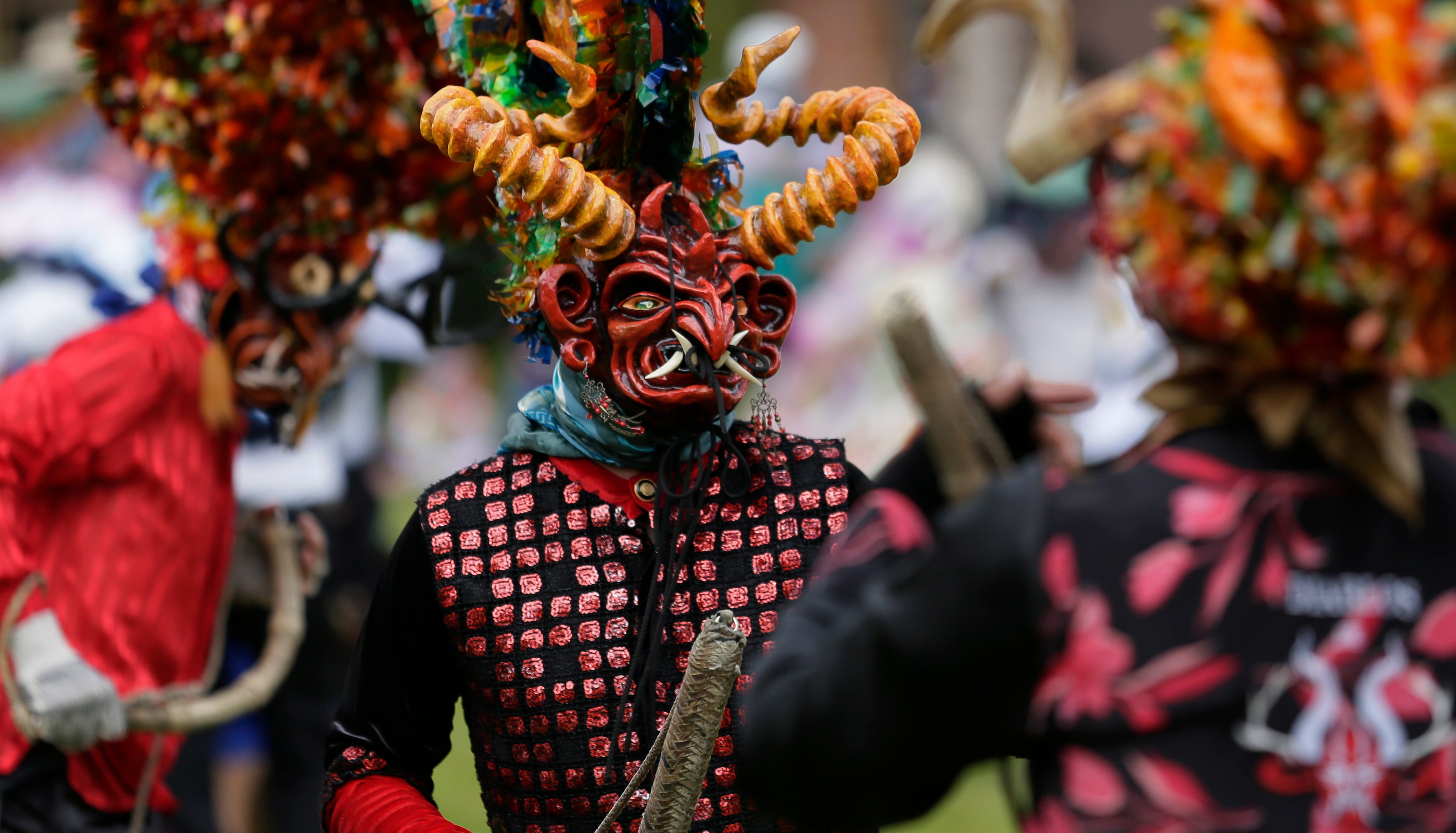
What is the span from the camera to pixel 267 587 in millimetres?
4000

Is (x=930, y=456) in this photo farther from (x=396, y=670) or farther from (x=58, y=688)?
(x=58, y=688)

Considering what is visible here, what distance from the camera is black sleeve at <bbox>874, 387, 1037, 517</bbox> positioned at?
171 cm

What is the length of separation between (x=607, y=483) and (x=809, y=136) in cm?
66

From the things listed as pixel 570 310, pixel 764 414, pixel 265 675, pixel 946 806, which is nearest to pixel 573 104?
pixel 570 310

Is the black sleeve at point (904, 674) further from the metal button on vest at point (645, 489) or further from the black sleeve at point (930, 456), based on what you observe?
the metal button on vest at point (645, 489)

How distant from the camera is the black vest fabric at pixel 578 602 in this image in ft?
7.59

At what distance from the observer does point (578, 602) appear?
2.36m

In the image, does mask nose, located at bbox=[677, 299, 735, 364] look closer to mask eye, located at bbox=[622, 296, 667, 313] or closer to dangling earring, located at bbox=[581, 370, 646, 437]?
mask eye, located at bbox=[622, 296, 667, 313]

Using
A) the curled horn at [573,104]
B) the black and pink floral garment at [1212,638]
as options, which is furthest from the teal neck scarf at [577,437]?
the black and pink floral garment at [1212,638]

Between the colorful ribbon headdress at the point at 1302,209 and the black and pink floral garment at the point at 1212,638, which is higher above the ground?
the colorful ribbon headdress at the point at 1302,209

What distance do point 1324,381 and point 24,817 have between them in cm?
300

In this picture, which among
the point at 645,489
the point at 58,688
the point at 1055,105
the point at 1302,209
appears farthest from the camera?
the point at 58,688

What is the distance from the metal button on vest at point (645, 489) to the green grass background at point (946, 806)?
9.02 ft

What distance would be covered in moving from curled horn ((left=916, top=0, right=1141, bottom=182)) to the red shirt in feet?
7.60
